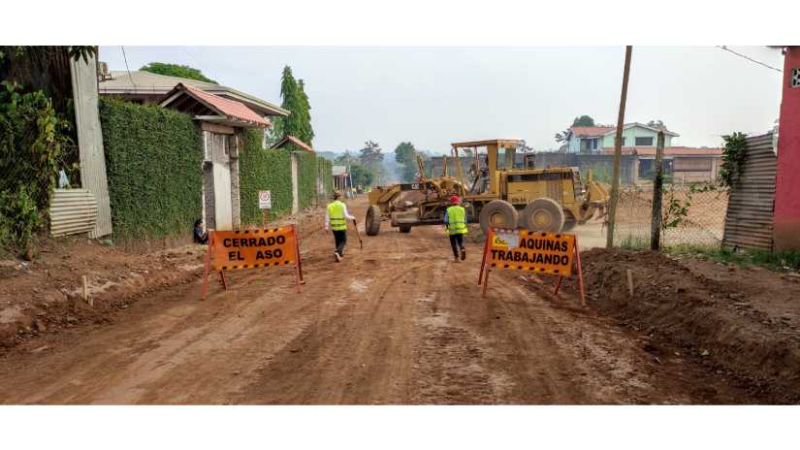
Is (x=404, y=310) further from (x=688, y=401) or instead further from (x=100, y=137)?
(x=100, y=137)

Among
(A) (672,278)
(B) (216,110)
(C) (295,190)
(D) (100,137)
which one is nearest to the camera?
(A) (672,278)

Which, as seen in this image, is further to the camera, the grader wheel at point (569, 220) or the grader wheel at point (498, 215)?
the grader wheel at point (569, 220)

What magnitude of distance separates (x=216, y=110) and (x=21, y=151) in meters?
8.36

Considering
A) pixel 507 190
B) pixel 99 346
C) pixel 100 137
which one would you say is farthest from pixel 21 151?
pixel 507 190

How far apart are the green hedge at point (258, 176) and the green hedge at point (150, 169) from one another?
196 inches

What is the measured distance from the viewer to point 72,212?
1166 cm

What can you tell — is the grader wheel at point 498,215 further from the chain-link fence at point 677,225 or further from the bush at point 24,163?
the bush at point 24,163

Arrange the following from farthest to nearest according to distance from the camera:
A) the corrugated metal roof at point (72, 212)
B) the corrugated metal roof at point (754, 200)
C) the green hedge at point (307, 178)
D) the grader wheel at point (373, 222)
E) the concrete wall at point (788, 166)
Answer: the green hedge at point (307, 178) → the grader wheel at point (373, 222) → the corrugated metal roof at point (754, 200) → the concrete wall at point (788, 166) → the corrugated metal roof at point (72, 212)

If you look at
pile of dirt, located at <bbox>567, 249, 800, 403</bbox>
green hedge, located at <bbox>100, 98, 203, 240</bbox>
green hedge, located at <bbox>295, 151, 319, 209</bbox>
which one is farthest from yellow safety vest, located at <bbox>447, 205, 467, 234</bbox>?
green hedge, located at <bbox>295, 151, 319, 209</bbox>

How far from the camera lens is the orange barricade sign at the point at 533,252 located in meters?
9.94

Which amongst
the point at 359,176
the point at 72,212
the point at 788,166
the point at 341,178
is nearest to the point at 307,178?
the point at 72,212

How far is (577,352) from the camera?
23.0 ft

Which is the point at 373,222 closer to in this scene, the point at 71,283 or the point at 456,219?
the point at 456,219

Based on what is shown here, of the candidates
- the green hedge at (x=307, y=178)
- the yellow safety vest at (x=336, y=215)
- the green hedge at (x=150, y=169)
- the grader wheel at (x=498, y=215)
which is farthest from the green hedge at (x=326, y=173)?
the yellow safety vest at (x=336, y=215)
